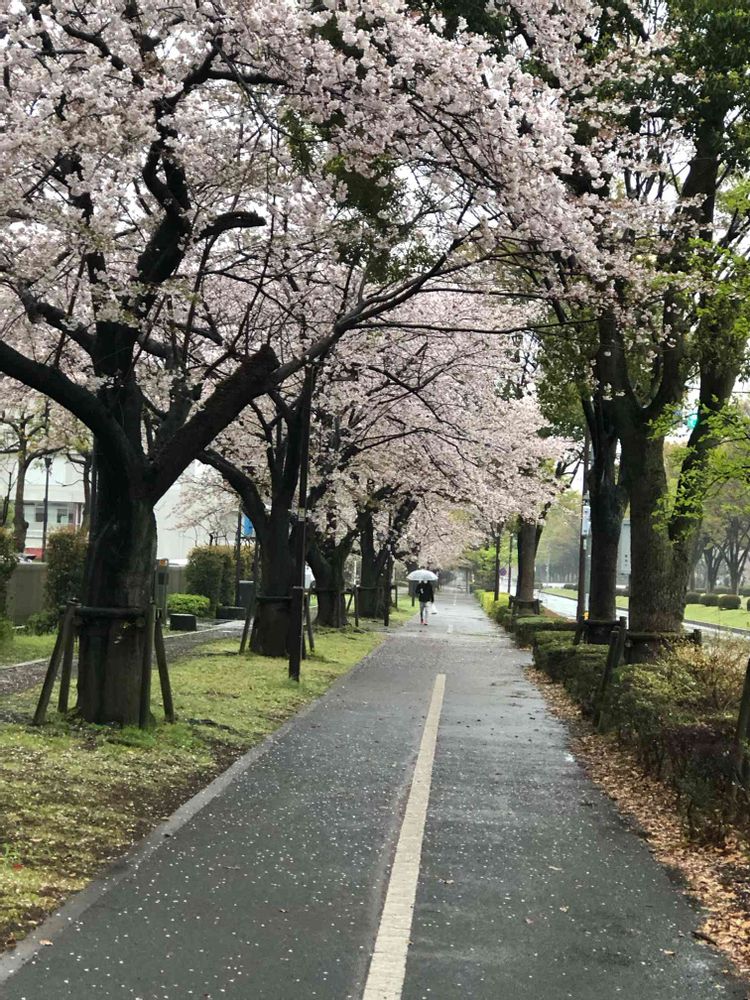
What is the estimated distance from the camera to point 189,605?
3522 centimetres

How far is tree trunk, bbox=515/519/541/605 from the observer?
40969 mm

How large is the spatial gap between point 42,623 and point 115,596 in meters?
13.6

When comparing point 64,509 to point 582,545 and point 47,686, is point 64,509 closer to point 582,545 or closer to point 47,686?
point 582,545

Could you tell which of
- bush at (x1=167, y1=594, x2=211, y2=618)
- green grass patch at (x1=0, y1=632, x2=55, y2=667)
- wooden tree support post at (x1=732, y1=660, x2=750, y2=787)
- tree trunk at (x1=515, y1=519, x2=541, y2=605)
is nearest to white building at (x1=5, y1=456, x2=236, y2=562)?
tree trunk at (x1=515, y1=519, x2=541, y2=605)

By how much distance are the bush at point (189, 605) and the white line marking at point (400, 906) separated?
25.2 metres

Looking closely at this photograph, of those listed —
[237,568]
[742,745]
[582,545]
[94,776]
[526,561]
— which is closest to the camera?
[742,745]

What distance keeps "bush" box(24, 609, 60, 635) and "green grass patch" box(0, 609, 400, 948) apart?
8.55 m

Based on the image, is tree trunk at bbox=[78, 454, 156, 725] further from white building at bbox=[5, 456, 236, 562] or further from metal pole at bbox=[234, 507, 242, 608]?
→ white building at bbox=[5, 456, 236, 562]

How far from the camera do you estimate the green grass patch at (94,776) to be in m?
6.02

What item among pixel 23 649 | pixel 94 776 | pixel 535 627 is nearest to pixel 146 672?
pixel 94 776

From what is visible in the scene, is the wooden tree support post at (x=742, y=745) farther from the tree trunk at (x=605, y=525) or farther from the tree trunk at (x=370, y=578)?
the tree trunk at (x=370, y=578)

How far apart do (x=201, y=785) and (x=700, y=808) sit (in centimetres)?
386

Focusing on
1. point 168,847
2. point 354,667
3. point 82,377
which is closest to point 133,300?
point 168,847

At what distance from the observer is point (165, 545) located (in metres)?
78.9
